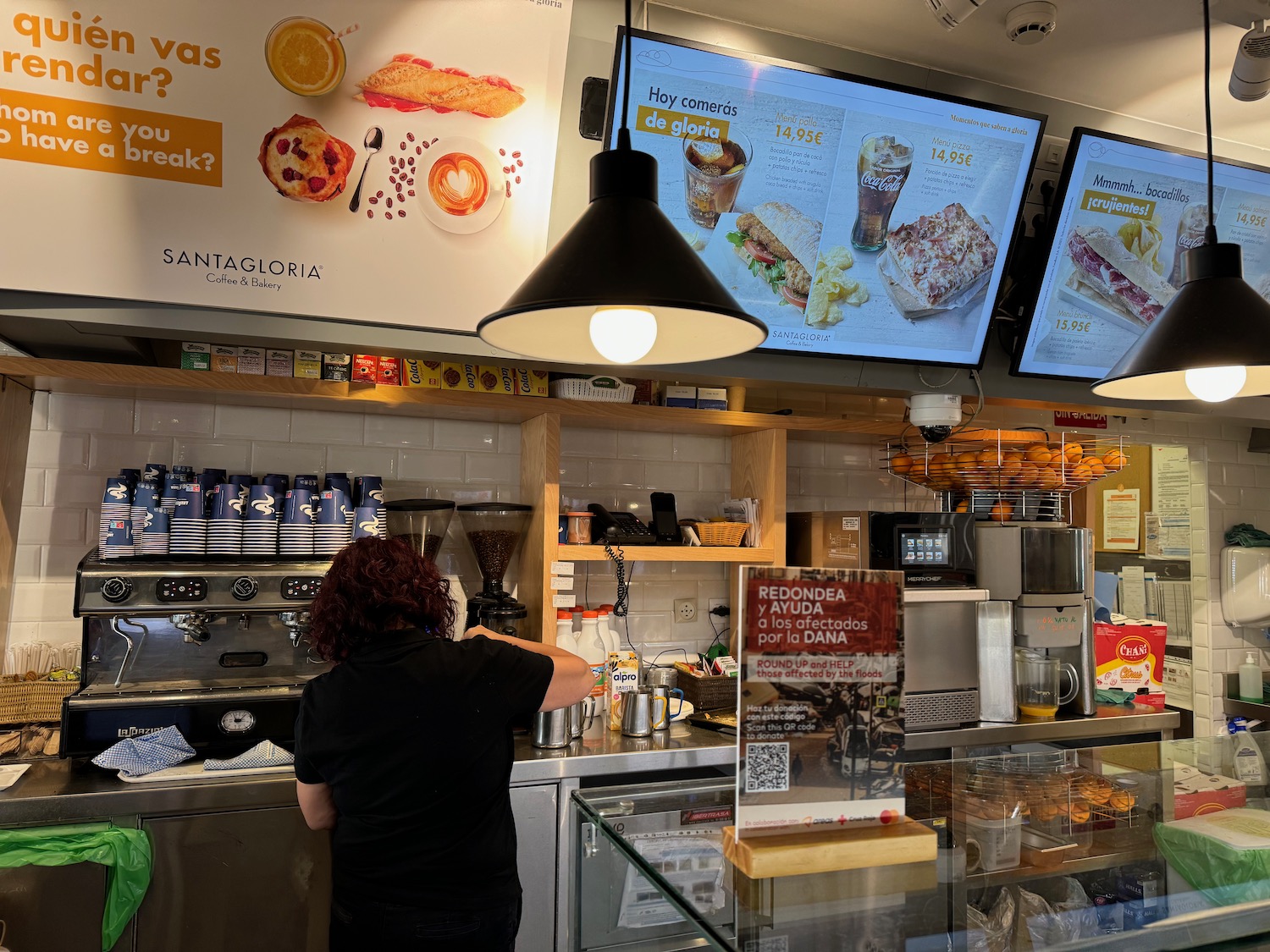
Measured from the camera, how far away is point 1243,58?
8.10 ft

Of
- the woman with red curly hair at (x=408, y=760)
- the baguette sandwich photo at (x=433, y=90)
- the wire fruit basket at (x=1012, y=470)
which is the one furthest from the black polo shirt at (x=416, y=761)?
the wire fruit basket at (x=1012, y=470)

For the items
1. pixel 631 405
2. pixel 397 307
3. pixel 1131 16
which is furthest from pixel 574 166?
pixel 1131 16

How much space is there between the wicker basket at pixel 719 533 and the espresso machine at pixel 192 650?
52.3 inches

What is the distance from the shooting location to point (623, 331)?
4.17 feet

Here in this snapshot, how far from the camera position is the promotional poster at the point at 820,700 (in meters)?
1.09

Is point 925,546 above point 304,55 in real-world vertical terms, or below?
below

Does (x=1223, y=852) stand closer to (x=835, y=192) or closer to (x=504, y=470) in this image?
(x=835, y=192)

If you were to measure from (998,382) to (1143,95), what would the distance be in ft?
3.56

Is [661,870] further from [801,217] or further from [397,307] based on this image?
[801,217]

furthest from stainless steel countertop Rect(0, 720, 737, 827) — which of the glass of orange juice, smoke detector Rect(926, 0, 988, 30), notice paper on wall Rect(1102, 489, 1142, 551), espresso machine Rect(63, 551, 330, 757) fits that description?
notice paper on wall Rect(1102, 489, 1142, 551)

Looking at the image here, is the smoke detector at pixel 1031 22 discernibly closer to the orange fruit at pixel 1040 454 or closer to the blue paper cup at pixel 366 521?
the orange fruit at pixel 1040 454

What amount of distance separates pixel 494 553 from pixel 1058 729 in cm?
208

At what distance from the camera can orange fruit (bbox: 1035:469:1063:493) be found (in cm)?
320

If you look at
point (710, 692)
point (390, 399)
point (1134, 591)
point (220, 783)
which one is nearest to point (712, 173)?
point (390, 399)
